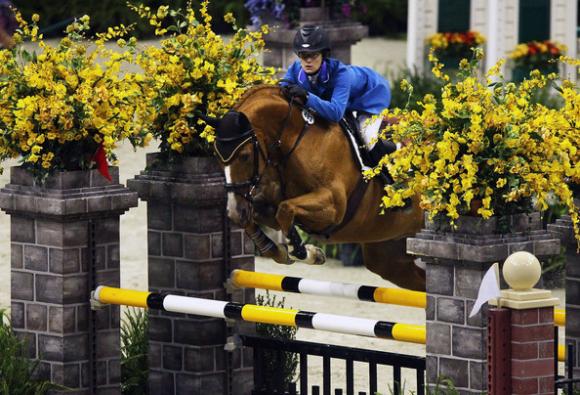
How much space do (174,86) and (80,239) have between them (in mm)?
1058

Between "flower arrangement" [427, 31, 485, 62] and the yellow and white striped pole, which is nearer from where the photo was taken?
the yellow and white striped pole

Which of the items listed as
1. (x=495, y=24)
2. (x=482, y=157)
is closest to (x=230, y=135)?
(x=482, y=157)

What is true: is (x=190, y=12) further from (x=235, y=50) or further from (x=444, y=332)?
(x=444, y=332)

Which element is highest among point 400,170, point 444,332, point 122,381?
point 400,170

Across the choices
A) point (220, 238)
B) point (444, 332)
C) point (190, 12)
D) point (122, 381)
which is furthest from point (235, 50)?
point (444, 332)

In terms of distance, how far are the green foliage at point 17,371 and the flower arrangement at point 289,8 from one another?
785 centimetres

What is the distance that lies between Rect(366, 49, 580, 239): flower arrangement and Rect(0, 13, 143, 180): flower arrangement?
73.9 inches

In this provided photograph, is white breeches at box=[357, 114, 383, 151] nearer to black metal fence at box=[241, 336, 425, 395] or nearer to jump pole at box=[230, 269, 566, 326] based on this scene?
jump pole at box=[230, 269, 566, 326]

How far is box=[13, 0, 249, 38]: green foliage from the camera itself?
27453 millimetres

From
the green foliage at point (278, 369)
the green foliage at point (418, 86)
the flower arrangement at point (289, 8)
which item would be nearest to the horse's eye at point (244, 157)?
the green foliage at point (278, 369)

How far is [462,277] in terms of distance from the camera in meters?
8.92

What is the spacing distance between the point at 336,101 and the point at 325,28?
6784 mm

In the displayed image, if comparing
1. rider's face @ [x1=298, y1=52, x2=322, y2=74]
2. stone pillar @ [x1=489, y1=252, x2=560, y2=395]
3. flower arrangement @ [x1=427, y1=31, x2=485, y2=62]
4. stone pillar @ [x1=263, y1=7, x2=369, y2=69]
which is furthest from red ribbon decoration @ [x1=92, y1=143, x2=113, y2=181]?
flower arrangement @ [x1=427, y1=31, x2=485, y2=62]

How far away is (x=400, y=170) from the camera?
9.16m
